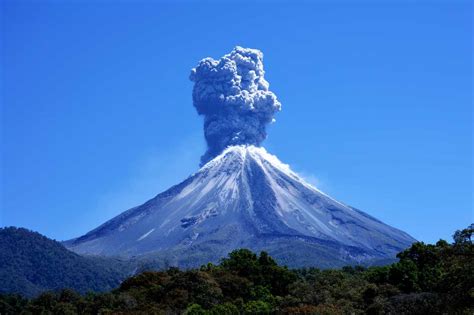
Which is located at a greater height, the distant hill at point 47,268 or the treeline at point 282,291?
the distant hill at point 47,268

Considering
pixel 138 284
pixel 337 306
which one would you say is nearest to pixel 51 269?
pixel 138 284

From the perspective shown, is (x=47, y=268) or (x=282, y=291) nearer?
(x=282, y=291)

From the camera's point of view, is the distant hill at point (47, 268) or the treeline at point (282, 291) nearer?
the treeline at point (282, 291)

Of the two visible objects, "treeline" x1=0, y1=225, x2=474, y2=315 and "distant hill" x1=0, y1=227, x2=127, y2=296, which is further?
"distant hill" x1=0, y1=227, x2=127, y2=296

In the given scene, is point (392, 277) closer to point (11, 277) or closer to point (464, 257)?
point (464, 257)

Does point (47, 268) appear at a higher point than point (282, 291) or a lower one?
higher
